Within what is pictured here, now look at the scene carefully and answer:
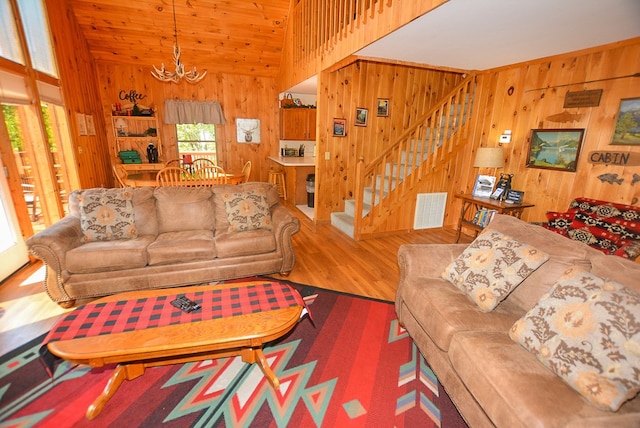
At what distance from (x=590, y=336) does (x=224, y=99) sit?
698 centimetres

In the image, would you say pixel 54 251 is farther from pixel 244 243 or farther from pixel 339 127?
pixel 339 127

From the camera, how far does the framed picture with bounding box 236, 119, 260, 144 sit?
22.1 ft

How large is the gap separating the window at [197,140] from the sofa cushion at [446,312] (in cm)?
601

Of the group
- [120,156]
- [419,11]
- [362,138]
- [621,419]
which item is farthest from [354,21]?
[120,156]

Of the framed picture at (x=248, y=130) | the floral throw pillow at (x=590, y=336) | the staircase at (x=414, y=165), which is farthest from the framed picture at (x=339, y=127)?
the floral throw pillow at (x=590, y=336)

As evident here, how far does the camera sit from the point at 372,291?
2.81 meters

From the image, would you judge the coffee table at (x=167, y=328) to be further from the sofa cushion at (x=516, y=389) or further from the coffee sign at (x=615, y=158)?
the coffee sign at (x=615, y=158)

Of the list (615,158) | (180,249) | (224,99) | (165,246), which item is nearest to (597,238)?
(615,158)

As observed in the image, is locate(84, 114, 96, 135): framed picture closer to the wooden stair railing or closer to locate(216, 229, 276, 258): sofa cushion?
locate(216, 229, 276, 258): sofa cushion

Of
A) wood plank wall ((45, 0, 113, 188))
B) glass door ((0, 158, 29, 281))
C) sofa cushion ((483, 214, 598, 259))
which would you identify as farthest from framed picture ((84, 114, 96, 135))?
sofa cushion ((483, 214, 598, 259))

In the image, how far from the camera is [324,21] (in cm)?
402

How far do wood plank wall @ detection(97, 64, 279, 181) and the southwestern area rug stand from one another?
530 cm

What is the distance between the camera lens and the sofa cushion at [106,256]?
2.34m

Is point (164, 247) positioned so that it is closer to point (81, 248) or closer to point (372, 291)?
point (81, 248)
